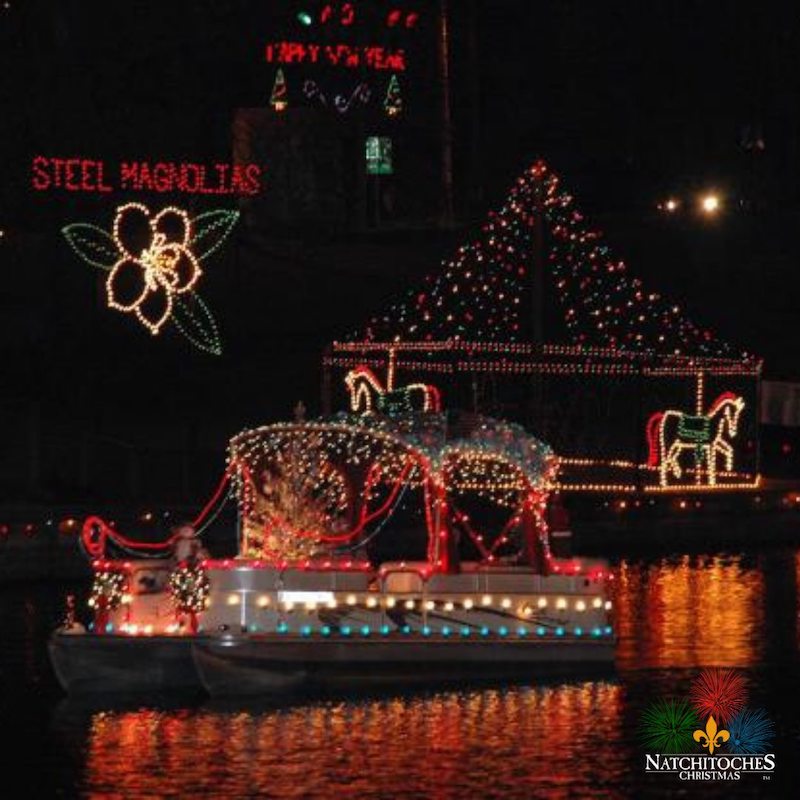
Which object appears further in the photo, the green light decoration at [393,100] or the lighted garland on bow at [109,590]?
the green light decoration at [393,100]

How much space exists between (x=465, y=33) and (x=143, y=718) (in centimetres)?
5545

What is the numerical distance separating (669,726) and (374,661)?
375 centimetres

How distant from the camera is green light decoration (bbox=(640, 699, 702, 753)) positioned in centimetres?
2900

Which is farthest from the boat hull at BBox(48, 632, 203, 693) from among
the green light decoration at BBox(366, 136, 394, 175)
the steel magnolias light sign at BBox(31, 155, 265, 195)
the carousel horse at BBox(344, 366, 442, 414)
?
the green light decoration at BBox(366, 136, 394, 175)

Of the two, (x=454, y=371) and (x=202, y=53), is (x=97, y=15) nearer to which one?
(x=202, y=53)

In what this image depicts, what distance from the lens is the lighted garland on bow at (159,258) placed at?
190 feet

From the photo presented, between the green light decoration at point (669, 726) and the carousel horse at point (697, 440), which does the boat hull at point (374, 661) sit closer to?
the green light decoration at point (669, 726)

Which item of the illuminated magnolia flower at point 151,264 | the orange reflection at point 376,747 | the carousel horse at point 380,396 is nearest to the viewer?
the orange reflection at point 376,747

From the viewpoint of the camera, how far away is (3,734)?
2964 centimetres

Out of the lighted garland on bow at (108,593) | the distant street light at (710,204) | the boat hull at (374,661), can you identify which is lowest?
the boat hull at (374,661)

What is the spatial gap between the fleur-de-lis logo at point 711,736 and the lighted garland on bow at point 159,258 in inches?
1128

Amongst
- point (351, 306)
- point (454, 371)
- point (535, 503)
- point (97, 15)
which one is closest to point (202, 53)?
point (97, 15)

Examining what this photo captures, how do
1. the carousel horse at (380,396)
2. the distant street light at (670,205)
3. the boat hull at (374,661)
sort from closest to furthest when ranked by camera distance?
the boat hull at (374,661)
the carousel horse at (380,396)
the distant street light at (670,205)

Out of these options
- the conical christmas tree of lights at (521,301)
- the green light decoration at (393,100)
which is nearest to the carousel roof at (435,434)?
the conical christmas tree of lights at (521,301)
